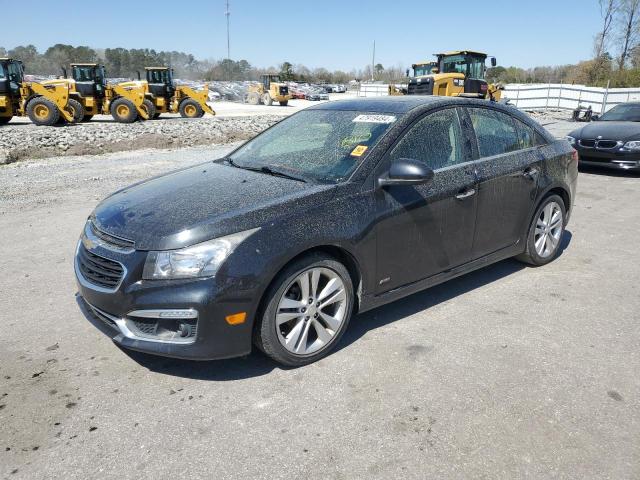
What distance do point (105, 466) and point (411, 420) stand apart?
1.56m

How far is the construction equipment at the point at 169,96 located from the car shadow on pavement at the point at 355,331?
2109 centimetres

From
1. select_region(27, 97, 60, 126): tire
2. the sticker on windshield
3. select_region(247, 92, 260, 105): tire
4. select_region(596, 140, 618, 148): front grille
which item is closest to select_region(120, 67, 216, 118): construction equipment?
select_region(27, 97, 60, 126): tire

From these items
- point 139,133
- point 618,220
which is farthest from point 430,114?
point 139,133

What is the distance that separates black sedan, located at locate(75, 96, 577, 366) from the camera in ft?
9.52

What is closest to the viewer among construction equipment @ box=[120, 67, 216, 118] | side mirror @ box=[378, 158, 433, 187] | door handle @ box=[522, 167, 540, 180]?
side mirror @ box=[378, 158, 433, 187]

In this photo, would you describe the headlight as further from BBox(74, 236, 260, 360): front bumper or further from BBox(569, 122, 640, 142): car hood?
BBox(569, 122, 640, 142): car hood

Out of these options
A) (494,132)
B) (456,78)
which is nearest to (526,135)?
(494,132)

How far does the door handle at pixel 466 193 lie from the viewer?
3953 mm

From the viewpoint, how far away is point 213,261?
286cm

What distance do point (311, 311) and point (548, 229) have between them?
2972mm

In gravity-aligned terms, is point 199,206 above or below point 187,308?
above

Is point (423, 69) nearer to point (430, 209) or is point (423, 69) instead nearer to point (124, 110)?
point (124, 110)

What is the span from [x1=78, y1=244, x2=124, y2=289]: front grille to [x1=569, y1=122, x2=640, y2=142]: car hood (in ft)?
32.7

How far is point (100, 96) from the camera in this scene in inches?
852
